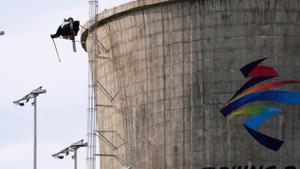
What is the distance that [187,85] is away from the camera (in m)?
101

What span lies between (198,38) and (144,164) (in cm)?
834

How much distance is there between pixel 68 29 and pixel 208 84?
11.1m

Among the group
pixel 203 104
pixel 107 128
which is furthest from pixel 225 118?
pixel 107 128

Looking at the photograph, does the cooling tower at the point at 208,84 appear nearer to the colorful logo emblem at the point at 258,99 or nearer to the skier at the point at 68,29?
the colorful logo emblem at the point at 258,99

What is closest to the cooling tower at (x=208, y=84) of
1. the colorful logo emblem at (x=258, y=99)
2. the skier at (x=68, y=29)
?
the colorful logo emblem at (x=258, y=99)

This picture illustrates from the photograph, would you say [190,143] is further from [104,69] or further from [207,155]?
[104,69]

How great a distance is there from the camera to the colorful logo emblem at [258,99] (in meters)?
99.1

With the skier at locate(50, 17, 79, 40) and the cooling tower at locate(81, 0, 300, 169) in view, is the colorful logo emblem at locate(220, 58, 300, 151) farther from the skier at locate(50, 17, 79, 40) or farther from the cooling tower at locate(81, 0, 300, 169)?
the skier at locate(50, 17, 79, 40)

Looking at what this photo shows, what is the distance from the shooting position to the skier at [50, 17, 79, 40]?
4176 inches

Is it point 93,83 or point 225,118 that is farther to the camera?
point 93,83

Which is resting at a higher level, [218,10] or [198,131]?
[218,10]

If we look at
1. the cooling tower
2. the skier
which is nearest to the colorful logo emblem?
the cooling tower

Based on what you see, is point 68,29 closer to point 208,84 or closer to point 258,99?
point 208,84

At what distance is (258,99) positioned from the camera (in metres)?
99.4
